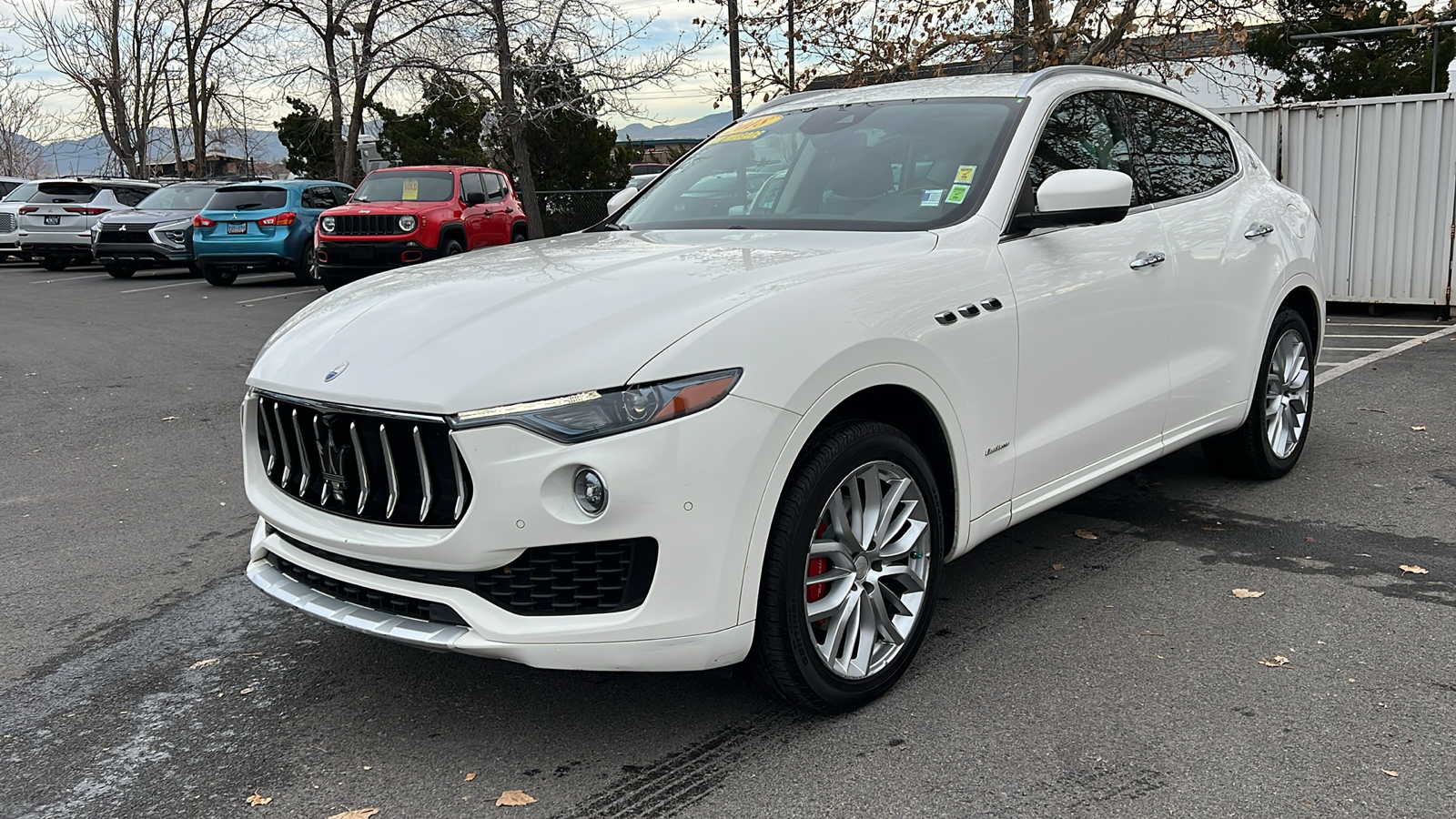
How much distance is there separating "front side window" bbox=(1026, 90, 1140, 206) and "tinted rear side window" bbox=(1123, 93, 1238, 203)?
133mm

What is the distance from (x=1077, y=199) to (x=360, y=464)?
2.23 m

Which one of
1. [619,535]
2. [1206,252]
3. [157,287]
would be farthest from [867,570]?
[157,287]

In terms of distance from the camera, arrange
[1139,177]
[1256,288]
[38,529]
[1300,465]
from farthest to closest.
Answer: [1300,465]
[38,529]
[1256,288]
[1139,177]

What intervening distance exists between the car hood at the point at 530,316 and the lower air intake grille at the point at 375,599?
49cm

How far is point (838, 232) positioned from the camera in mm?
3871

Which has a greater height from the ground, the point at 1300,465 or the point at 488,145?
the point at 488,145

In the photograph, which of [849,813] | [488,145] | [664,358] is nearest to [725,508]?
[664,358]

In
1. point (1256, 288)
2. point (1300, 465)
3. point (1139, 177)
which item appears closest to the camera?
point (1139, 177)

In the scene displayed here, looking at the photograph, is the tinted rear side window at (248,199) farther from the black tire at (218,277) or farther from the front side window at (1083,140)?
the front side window at (1083,140)

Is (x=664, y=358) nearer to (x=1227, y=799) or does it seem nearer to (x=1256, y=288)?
(x=1227, y=799)

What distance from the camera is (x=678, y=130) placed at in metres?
30.5

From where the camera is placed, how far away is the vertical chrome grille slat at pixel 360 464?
3.05 metres

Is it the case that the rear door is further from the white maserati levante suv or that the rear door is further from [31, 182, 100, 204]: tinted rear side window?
[31, 182, 100, 204]: tinted rear side window

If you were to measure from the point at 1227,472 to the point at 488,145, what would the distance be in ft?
Result: 78.1
